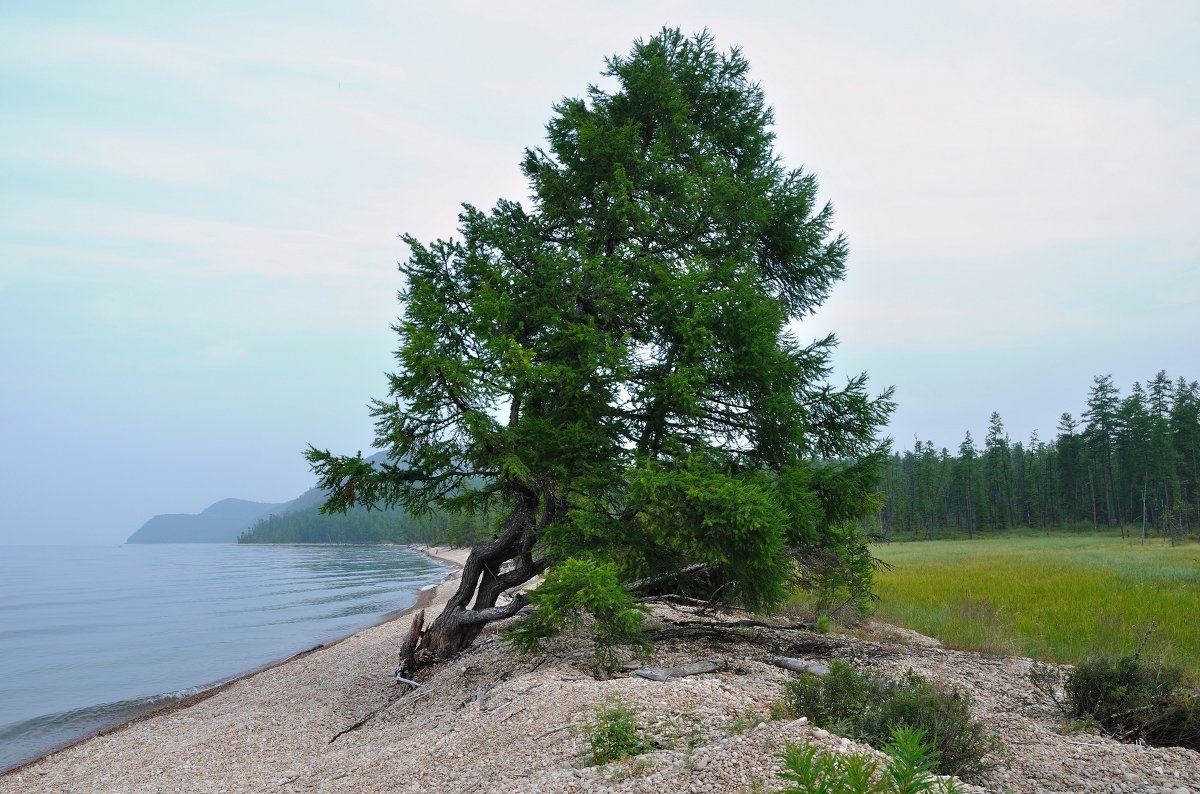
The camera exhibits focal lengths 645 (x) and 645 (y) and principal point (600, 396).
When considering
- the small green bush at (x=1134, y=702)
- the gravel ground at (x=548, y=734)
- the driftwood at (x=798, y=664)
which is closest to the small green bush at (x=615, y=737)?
the gravel ground at (x=548, y=734)

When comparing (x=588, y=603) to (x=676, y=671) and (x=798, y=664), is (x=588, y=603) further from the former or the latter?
(x=798, y=664)

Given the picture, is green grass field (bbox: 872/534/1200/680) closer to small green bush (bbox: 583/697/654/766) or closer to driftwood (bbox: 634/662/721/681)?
driftwood (bbox: 634/662/721/681)

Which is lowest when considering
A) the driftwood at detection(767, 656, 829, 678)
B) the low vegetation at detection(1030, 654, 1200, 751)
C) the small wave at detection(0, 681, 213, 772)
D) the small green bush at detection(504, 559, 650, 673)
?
the small wave at detection(0, 681, 213, 772)

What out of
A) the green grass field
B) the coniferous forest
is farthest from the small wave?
the coniferous forest

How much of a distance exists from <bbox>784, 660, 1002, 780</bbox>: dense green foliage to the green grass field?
4235mm

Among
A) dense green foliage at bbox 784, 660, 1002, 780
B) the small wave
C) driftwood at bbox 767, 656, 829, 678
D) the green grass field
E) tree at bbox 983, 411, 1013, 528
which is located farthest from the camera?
tree at bbox 983, 411, 1013, 528

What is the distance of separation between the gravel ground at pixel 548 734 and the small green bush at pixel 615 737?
0.10 metres

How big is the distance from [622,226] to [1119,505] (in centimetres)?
8484

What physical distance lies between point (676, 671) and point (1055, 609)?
1273cm

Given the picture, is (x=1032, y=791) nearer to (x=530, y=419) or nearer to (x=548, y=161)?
(x=530, y=419)

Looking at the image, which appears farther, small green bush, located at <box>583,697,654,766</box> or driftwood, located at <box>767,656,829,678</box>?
driftwood, located at <box>767,656,829,678</box>

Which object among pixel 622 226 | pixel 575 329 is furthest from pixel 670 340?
pixel 622 226

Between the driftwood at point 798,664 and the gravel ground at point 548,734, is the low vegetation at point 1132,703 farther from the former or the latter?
the driftwood at point 798,664

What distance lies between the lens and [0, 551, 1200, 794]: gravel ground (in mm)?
5102
